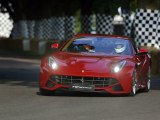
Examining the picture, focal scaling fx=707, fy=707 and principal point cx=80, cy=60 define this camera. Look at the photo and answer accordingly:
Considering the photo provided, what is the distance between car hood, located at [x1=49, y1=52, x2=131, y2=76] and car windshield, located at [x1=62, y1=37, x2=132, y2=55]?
0.60 meters

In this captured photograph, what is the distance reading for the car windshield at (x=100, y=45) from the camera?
582 inches

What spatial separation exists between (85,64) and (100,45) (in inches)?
49.8

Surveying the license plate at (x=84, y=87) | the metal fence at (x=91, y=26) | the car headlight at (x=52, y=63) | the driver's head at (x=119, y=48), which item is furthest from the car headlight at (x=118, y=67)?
the metal fence at (x=91, y=26)

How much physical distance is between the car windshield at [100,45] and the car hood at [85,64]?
60 cm

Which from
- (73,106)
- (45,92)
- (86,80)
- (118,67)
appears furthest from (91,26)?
(73,106)

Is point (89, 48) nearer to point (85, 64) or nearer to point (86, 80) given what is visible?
point (85, 64)

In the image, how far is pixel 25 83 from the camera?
17453 millimetres

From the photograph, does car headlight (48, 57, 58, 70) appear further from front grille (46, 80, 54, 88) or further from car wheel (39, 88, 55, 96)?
car wheel (39, 88, 55, 96)

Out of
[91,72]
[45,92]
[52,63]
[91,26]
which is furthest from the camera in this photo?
[91,26]

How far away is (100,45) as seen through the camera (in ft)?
49.1

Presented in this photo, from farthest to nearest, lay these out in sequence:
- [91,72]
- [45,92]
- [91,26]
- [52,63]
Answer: [91,26]
[45,92]
[52,63]
[91,72]

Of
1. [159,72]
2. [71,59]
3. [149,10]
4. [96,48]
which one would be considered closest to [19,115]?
[71,59]

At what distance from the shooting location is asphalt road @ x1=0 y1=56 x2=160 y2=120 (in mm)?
10565

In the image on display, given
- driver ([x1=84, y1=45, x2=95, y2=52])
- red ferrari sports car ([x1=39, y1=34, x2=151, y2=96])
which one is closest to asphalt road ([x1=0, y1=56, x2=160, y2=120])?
red ferrari sports car ([x1=39, y1=34, x2=151, y2=96])
